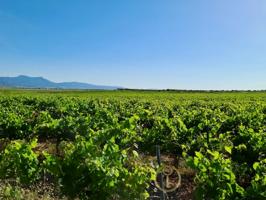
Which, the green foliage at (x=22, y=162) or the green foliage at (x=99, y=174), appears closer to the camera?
the green foliage at (x=99, y=174)

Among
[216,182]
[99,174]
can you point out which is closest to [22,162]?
[99,174]

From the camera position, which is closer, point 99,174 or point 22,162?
point 99,174

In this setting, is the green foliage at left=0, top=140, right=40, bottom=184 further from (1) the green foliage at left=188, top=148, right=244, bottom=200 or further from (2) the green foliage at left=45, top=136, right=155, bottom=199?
(1) the green foliage at left=188, top=148, right=244, bottom=200

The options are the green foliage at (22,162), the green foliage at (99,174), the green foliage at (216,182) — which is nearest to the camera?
the green foliage at (216,182)

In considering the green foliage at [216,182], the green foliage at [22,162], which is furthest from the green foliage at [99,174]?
the green foliage at [216,182]

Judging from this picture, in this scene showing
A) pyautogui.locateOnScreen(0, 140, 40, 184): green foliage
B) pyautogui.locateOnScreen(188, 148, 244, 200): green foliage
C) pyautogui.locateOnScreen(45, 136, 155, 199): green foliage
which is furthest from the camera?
pyautogui.locateOnScreen(0, 140, 40, 184): green foliage

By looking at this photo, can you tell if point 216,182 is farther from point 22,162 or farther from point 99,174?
point 22,162

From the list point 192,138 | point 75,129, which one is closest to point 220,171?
point 192,138

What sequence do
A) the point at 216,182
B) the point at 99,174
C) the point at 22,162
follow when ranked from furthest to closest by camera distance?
the point at 22,162 < the point at 99,174 < the point at 216,182

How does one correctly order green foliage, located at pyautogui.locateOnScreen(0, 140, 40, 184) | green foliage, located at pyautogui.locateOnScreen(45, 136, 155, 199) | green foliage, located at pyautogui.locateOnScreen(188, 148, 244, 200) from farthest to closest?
green foliage, located at pyautogui.locateOnScreen(0, 140, 40, 184)
green foliage, located at pyautogui.locateOnScreen(45, 136, 155, 199)
green foliage, located at pyautogui.locateOnScreen(188, 148, 244, 200)

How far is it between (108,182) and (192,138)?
4.90 metres

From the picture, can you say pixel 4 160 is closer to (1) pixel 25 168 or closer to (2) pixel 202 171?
(1) pixel 25 168

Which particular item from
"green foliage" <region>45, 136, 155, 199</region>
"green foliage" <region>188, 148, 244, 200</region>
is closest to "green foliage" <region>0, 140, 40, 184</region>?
"green foliage" <region>45, 136, 155, 199</region>

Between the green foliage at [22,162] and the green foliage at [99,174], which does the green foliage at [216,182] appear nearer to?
the green foliage at [99,174]
